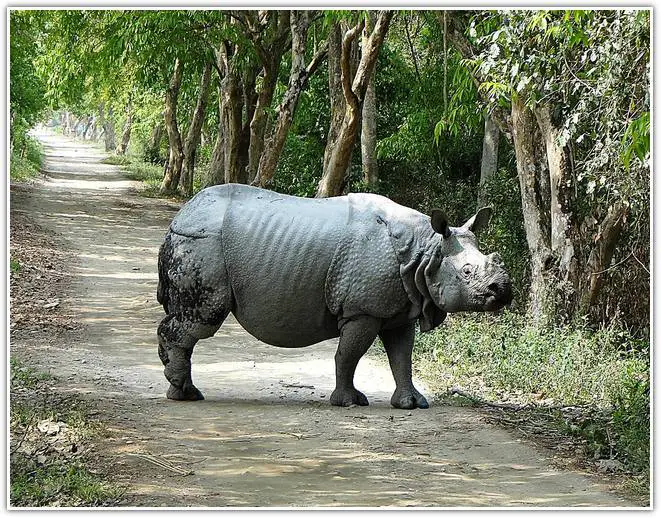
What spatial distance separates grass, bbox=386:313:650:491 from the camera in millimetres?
7787

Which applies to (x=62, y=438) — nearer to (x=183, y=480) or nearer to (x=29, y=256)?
(x=183, y=480)

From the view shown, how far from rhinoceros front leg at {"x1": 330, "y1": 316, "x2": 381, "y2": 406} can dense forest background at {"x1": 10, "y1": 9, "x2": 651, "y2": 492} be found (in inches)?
72.4

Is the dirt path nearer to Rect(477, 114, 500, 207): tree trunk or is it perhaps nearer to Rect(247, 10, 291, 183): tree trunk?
Rect(477, 114, 500, 207): tree trunk

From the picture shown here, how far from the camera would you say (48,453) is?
22.6 ft

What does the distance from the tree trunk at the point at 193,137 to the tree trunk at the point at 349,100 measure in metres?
11.7

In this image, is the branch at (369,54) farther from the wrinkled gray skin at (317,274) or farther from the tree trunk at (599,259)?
the wrinkled gray skin at (317,274)

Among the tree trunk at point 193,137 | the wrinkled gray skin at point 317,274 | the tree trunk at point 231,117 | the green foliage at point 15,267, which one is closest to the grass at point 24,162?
the tree trunk at point 193,137

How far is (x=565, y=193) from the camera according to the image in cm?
1165

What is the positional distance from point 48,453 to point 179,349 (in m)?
1.89

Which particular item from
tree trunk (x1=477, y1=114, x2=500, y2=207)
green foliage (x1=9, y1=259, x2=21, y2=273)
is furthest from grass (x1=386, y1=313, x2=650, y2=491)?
green foliage (x1=9, y1=259, x2=21, y2=273)

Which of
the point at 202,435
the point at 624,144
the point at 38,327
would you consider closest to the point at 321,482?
the point at 202,435

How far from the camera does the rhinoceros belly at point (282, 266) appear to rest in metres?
8.31
